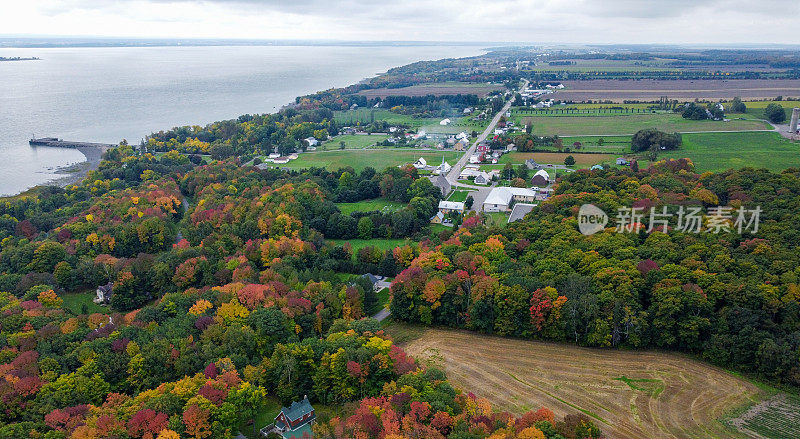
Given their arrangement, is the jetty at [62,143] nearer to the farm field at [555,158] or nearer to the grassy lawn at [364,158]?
the grassy lawn at [364,158]

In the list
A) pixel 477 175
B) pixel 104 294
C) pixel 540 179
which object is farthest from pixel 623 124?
pixel 104 294

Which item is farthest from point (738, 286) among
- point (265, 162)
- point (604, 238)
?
point (265, 162)

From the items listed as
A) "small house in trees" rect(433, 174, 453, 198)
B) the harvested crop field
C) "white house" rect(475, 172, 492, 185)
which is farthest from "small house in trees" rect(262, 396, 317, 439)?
the harvested crop field

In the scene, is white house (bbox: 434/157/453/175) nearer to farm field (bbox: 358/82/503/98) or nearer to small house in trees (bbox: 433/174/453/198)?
small house in trees (bbox: 433/174/453/198)

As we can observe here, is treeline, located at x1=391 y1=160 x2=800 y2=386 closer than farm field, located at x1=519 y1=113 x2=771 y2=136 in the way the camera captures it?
Yes

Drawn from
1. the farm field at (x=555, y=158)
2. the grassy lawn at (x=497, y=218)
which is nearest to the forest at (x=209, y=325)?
the grassy lawn at (x=497, y=218)

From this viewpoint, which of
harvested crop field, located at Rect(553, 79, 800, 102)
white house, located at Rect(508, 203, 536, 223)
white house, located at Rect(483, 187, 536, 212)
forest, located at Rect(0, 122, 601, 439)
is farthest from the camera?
harvested crop field, located at Rect(553, 79, 800, 102)
